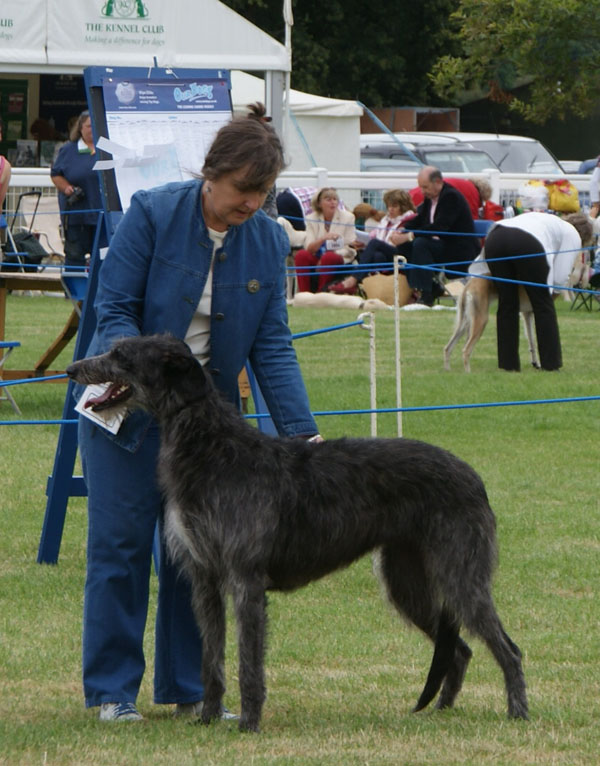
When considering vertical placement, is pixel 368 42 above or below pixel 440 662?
above

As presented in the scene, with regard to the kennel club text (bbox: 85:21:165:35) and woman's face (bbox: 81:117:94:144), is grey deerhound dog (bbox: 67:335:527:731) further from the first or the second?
the kennel club text (bbox: 85:21:165:35)

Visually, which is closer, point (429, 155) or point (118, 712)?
point (118, 712)

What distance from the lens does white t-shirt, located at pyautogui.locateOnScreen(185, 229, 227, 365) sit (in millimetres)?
4617

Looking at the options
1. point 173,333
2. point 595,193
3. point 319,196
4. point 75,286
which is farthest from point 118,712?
point 595,193

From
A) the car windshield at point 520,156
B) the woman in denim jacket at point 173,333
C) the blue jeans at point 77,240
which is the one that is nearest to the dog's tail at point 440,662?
the woman in denim jacket at point 173,333

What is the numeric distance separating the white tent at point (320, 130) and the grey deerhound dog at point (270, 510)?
1928 cm

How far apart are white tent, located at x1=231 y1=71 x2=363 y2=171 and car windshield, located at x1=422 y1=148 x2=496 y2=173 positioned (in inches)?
91.9

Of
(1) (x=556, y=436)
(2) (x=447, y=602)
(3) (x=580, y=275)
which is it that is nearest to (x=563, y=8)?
(3) (x=580, y=275)

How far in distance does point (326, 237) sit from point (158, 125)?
12690mm

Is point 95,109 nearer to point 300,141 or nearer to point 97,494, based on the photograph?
point 97,494

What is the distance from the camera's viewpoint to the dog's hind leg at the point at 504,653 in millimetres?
4688

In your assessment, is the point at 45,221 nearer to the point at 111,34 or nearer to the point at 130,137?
the point at 111,34

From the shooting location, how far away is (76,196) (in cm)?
1565

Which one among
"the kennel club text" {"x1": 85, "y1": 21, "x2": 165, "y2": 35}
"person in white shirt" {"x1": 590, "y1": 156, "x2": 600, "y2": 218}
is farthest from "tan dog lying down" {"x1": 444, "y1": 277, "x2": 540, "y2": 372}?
"the kennel club text" {"x1": 85, "y1": 21, "x2": 165, "y2": 35}
